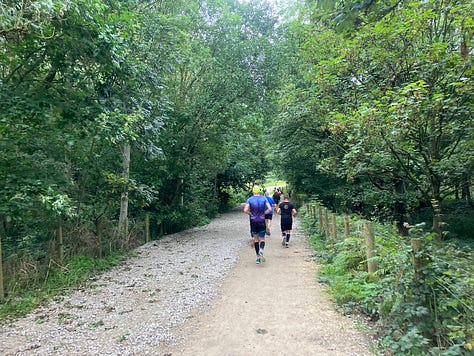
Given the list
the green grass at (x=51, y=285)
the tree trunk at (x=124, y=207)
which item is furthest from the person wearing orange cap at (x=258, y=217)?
the tree trunk at (x=124, y=207)

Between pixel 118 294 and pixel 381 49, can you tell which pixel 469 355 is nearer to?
pixel 118 294

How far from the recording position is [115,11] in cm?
795

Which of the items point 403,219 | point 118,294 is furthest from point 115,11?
point 403,219

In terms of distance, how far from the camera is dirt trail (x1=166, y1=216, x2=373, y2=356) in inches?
153

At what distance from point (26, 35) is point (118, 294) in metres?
5.41

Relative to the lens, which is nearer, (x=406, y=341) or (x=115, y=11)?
(x=406, y=341)

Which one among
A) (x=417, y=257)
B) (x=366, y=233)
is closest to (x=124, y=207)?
(x=366, y=233)

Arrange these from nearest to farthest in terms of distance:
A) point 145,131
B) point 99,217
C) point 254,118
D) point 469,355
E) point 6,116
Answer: point 469,355 → point 6,116 → point 145,131 → point 99,217 → point 254,118

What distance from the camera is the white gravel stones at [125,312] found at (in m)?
4.25

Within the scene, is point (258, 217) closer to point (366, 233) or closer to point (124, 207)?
point (366, 233)

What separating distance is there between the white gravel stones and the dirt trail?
39 centimetres

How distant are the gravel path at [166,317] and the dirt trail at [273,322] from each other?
1cm

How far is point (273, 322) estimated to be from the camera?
4.62 m

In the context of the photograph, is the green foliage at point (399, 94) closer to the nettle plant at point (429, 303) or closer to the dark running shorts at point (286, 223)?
the dark running shorts at point (286, 223)
